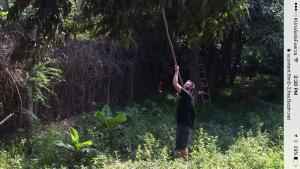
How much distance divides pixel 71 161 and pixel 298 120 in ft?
24.3

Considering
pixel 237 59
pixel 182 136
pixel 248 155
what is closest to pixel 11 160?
pixel 182 136

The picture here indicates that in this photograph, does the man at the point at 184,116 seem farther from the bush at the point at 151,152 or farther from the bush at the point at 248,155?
the bush at the point at 248,155

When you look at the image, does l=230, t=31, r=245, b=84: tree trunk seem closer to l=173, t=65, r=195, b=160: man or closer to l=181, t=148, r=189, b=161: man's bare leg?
l=173, t=65, r=195, b=160: man

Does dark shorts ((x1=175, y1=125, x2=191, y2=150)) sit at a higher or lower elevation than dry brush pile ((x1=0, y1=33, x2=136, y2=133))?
lower

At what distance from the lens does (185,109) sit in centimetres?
964

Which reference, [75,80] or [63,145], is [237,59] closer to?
[75,80]

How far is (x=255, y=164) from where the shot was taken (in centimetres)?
795

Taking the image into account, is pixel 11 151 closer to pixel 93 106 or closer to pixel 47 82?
pixel 47 82

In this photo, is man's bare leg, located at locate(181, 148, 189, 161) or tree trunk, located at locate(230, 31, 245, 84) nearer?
man's bare leg, located at locate(181, 148, 189, 161)

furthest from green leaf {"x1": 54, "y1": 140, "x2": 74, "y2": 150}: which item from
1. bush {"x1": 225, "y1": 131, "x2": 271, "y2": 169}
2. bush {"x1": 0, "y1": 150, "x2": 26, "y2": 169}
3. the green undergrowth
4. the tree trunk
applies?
the tree trunk

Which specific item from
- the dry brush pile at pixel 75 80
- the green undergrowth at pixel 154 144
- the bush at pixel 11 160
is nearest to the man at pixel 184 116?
the green undergrowth at pixel 154 144

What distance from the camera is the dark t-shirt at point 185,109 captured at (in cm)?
959

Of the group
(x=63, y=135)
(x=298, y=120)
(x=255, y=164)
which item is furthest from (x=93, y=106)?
(x=298, y=120)

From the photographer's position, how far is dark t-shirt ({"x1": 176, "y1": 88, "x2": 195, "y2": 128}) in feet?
31.4
